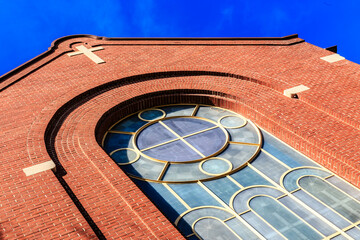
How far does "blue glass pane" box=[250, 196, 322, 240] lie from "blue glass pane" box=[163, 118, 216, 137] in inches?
190

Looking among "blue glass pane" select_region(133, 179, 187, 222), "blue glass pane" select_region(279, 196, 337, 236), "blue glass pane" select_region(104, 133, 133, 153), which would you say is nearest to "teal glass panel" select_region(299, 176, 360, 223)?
"blue glass pane" select_region(279, 196, 337, 236)

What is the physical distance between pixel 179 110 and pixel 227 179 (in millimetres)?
5391

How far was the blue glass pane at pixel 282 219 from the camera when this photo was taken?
14.5 m

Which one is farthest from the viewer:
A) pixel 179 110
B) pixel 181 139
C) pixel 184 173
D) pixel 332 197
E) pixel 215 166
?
pixel 179 110

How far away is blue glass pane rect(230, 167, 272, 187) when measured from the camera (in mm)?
16703

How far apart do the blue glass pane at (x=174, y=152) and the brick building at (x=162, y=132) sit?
96 mm

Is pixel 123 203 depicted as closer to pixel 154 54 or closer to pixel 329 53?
pixel 154 54

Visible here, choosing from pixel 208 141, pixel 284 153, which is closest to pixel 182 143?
pixel 208 141

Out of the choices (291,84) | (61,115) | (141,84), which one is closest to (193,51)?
(141,84)

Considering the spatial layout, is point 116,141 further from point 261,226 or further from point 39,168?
point 261,226

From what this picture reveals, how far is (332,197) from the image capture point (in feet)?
52.2

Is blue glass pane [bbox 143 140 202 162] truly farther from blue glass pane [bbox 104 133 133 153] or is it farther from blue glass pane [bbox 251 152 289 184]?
blue glass pane [bbox 251 152 289 184]

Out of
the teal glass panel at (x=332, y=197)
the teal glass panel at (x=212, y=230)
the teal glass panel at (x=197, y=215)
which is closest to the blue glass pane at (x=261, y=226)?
the teal glass panel at (x=197, y=215)

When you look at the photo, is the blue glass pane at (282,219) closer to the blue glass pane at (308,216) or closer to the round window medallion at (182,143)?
the blue glass pane at (308,216)
